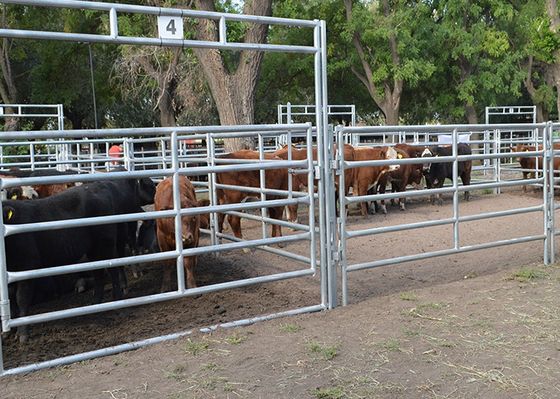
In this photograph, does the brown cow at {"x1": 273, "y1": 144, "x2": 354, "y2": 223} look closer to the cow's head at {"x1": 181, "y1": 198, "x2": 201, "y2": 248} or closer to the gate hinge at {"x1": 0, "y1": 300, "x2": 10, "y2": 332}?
the cow's head at {"x1": 181, "y1": 198, "x2": 201, "y2": 248}

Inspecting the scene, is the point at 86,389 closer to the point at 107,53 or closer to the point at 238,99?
the point at 238,99

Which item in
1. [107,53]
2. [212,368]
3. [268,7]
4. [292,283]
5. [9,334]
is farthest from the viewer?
[107,53]

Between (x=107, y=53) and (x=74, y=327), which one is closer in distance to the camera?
(x=74, y=327)

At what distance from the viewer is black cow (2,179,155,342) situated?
4.95 metres

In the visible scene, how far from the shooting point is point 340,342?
177 inches

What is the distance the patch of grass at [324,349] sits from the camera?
13.9 ft

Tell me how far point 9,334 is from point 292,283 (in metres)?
2.85

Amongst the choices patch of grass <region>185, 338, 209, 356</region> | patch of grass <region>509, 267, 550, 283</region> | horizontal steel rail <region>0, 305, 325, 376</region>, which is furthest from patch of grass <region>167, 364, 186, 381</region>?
patch of grass <region>509, 267, 550, 283</region>

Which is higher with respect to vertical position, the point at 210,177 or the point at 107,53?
the point at 107,53

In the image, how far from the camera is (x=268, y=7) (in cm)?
1353

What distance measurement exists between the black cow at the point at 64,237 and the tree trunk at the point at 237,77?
7021 millimetres

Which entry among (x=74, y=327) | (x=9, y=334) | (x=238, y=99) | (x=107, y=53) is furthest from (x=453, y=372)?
(x=107, y=53)

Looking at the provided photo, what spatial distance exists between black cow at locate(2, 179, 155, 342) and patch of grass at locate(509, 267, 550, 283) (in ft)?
13.6

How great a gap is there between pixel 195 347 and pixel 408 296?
7.21ft
